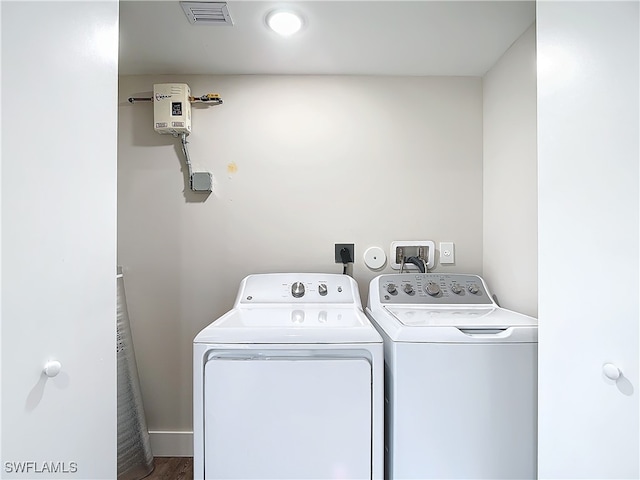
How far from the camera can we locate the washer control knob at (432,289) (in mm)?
1934

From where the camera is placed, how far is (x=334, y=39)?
1.80 m

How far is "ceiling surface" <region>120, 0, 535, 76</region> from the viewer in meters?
1.58

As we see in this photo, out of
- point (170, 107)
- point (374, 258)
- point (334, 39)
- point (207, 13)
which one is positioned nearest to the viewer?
point (207, 13)

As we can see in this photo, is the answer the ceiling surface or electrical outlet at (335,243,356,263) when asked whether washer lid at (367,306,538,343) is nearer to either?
Answer: electrical outlet at (335,243,356,263)

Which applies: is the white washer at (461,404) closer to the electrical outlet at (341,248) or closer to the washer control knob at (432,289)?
the washer control knob at (432,289)

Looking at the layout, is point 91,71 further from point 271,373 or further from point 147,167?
point 147,167

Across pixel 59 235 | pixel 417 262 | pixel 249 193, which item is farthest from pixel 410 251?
pixel 59 235

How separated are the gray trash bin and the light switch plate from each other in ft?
5.81
